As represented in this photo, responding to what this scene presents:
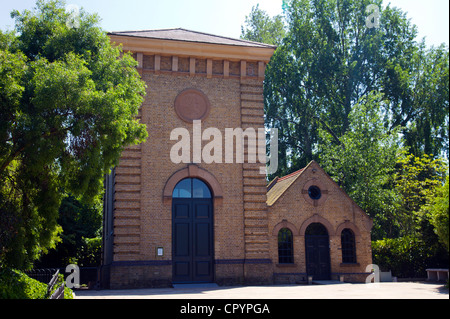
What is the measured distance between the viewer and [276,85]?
37938 millimetres

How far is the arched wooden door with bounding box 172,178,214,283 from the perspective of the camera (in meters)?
18.6

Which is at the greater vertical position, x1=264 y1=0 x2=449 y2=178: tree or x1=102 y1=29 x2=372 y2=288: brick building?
x1=264 y1=0 x2=449 y2=178: tree

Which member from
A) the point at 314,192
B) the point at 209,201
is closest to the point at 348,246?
the point at 314,192

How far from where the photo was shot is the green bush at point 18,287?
11164mm

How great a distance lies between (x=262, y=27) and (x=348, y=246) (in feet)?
85.0

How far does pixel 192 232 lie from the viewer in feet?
61.9

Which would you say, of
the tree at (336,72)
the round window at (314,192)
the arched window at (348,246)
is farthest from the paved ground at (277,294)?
the tree at (336,72)

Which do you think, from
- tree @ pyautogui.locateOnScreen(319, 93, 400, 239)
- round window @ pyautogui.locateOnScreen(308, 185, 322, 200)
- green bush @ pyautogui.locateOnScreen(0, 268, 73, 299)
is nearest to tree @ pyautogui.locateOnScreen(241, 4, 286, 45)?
tree @ pyautogui.locateOnScreen(319, 93, 400, 239)

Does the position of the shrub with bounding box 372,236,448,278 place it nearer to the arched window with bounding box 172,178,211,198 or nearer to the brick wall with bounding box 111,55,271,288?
the brick wall with bounding box 111,55,271,288

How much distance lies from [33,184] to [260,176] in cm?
918

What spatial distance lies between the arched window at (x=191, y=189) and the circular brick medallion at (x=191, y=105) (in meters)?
2.58

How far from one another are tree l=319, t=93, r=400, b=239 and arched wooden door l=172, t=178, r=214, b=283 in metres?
12.3
